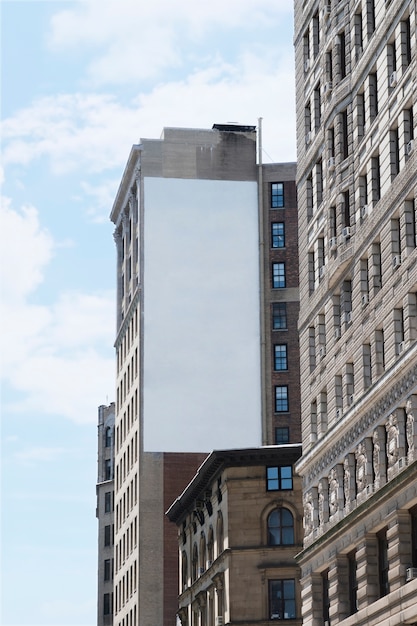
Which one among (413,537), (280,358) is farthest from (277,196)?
(413,537)

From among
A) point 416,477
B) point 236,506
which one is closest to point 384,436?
point 416,477

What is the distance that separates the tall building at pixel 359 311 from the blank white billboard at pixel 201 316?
166ft

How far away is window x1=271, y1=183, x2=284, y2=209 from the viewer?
427 ft

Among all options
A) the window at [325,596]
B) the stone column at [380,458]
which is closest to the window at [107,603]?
the window at [325,596]

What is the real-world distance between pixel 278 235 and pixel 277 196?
380 cm

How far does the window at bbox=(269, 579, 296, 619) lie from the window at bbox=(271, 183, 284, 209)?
51.2 metres

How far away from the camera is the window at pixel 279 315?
127000mm

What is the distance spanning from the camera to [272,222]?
13000 cm

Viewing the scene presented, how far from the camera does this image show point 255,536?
8756 cm

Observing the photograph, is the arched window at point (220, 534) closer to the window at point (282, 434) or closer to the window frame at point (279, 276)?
the window at point (282, 434)

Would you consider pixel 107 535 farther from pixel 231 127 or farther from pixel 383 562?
pixel 383 562

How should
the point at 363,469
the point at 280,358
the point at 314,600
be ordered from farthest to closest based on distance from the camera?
the point at 280,358
the point at 314,600
the point at 363,469

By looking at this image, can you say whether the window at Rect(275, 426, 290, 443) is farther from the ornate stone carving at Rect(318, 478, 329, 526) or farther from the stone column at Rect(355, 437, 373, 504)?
the stone column at Rect(355, 437, 373, 504)

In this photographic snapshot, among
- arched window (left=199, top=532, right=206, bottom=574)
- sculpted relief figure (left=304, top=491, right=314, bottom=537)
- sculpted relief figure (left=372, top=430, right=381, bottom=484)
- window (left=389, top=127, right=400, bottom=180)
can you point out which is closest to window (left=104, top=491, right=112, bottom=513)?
arched window (left=199, top=532, right=206, bottom=574)
